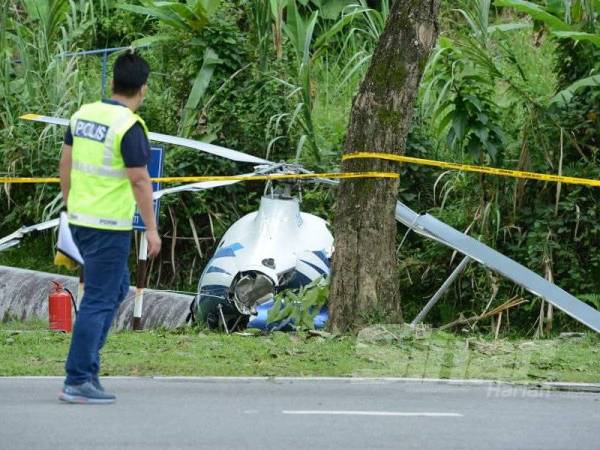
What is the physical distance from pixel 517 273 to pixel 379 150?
1.43 metres

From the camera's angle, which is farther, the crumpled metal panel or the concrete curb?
the crumpled metal panel

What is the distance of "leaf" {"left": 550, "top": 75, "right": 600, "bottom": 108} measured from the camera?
14.5 meters

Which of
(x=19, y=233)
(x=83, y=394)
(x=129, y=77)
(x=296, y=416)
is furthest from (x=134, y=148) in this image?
(x=19, y=233)

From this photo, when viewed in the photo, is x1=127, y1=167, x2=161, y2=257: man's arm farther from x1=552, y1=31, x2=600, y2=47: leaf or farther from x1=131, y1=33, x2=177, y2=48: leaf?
x1=131, y1=33, x2=177, y2=48: leaf

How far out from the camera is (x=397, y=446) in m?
6.53

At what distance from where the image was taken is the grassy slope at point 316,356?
9.16 meters

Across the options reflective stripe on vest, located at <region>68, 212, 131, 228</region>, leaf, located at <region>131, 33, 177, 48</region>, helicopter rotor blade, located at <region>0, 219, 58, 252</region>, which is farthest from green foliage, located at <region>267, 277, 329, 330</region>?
leaf, located at <region>131, 33, 177, 48</region>

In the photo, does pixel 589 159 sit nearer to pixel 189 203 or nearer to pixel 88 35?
pixel 189 203

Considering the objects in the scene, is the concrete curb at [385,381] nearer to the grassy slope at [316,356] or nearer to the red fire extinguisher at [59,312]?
the grassy slope at [316,356]

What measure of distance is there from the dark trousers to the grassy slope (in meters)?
1.63

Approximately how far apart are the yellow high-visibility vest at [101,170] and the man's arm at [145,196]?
0.08m

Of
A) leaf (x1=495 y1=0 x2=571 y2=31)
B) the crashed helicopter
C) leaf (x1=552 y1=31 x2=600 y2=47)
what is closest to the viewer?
the crashed helicopter

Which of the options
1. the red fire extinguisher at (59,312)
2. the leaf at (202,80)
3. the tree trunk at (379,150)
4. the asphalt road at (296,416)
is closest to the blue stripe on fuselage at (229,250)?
the red fire extinguisher at (59,312)

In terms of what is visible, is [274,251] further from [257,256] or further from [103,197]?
[103,197]
